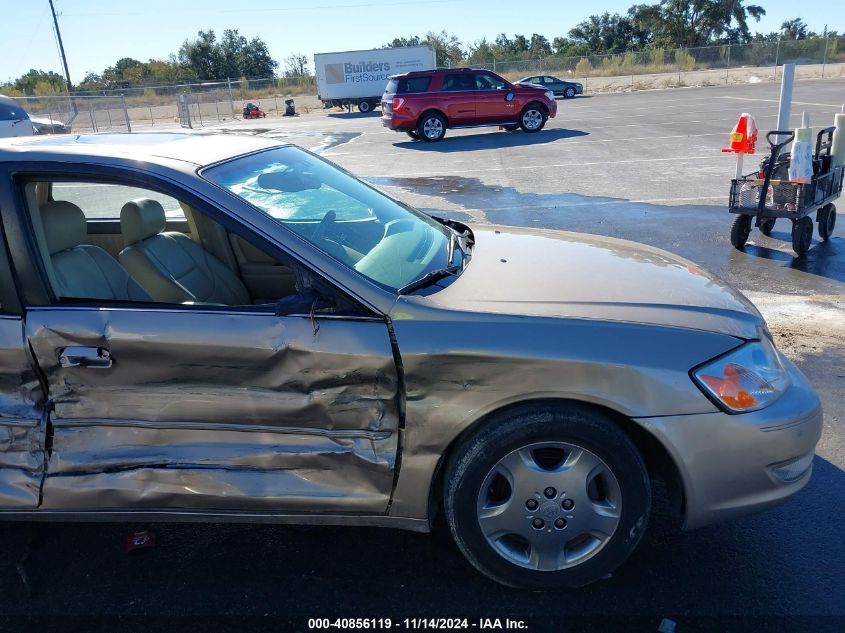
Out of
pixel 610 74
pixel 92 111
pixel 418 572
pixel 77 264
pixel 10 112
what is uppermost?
pixel 10 112

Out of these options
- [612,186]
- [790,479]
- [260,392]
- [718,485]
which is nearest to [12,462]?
[260,392]

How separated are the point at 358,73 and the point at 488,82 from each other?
20364 mm

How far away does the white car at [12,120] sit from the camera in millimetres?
15227

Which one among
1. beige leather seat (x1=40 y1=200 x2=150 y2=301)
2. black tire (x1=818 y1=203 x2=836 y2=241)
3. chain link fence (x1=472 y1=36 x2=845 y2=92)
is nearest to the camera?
beige leather seat (x1=40 y1=200 x2=150 y2=301)

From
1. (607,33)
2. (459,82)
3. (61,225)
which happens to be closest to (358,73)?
(459,82)

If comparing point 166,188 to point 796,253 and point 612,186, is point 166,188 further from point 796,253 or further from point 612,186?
point 612,186

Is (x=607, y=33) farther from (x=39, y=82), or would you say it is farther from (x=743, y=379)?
(x=743, y=379)

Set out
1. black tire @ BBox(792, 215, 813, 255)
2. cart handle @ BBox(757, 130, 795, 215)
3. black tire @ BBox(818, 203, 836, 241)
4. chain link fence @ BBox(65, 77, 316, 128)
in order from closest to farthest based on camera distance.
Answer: cart handle @ BBox(757, 130, 795, 215)
black tire @ BBox(792, 215, 813, 255)
black tire @ BBox(818, 203, 836, 241)
chain link fence @ BBox(65, 77, 316, 128)

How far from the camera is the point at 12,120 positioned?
15.5 m

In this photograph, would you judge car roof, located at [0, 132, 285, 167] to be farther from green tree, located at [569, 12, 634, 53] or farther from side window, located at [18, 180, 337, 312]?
green tree, located at [569, 12, 634, 53]

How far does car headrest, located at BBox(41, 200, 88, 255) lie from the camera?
287cm

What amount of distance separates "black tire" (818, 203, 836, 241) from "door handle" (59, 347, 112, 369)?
734 centimetres

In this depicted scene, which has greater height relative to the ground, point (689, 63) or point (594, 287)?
point (689, 63)

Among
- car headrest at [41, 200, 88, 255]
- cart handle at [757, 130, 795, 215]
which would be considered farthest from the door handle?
cart handle at [757, 130, 795, 215]
